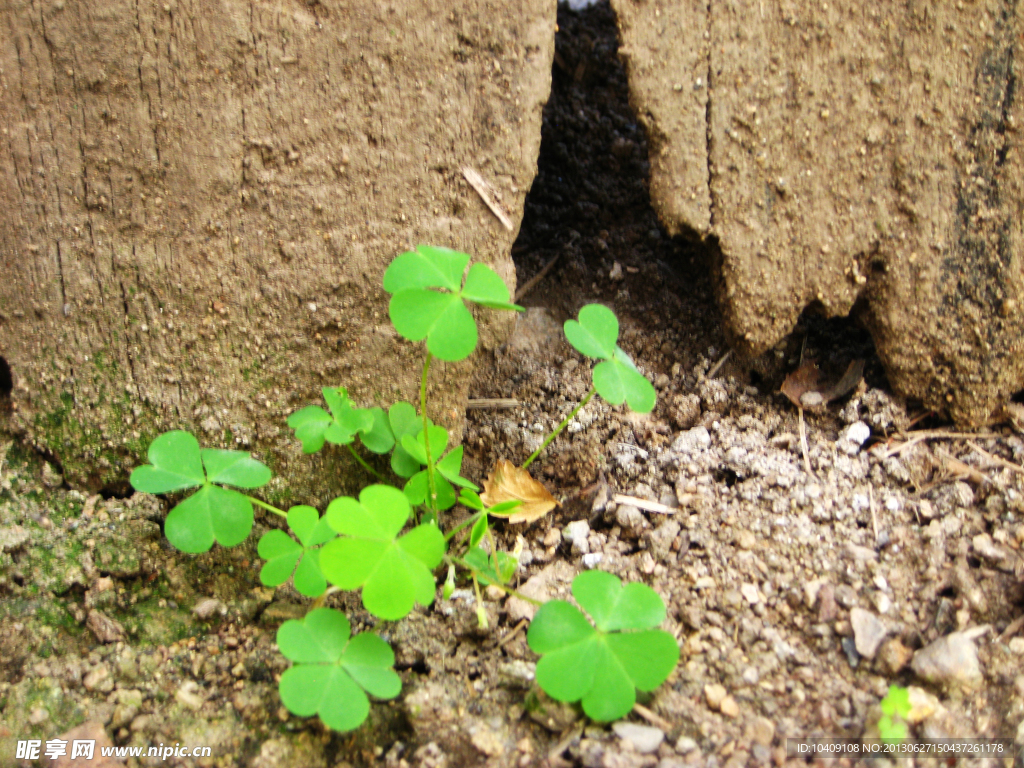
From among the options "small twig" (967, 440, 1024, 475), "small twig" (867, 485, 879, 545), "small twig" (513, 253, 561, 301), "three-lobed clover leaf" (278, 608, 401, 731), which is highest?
"small twig" (513, 253, 561, 301)

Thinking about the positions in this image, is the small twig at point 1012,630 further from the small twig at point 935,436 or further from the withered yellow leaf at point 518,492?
the withered yellow leaf at point 518,492

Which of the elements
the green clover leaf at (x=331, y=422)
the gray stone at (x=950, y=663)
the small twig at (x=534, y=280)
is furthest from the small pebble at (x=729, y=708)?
the small twig at (x=534, y=280)

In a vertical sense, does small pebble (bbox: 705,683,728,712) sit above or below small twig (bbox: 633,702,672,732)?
above

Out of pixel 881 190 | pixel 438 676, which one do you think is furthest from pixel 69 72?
pixel 881 190

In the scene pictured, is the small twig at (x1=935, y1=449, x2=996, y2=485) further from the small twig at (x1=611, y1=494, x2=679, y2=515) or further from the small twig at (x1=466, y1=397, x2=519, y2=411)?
the small twig at (x1=466, y1=397, x2=519, y2=411)

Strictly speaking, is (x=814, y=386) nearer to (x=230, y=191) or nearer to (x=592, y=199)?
(x=592, y=199)

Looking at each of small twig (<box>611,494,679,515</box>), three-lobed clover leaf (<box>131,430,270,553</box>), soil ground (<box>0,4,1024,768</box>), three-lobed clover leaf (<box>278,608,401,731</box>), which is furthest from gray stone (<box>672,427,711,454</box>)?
three-lobed clover leaf (<box>131,430,270,553</box>)

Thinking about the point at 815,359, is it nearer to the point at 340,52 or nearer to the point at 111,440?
the point at 340,52
